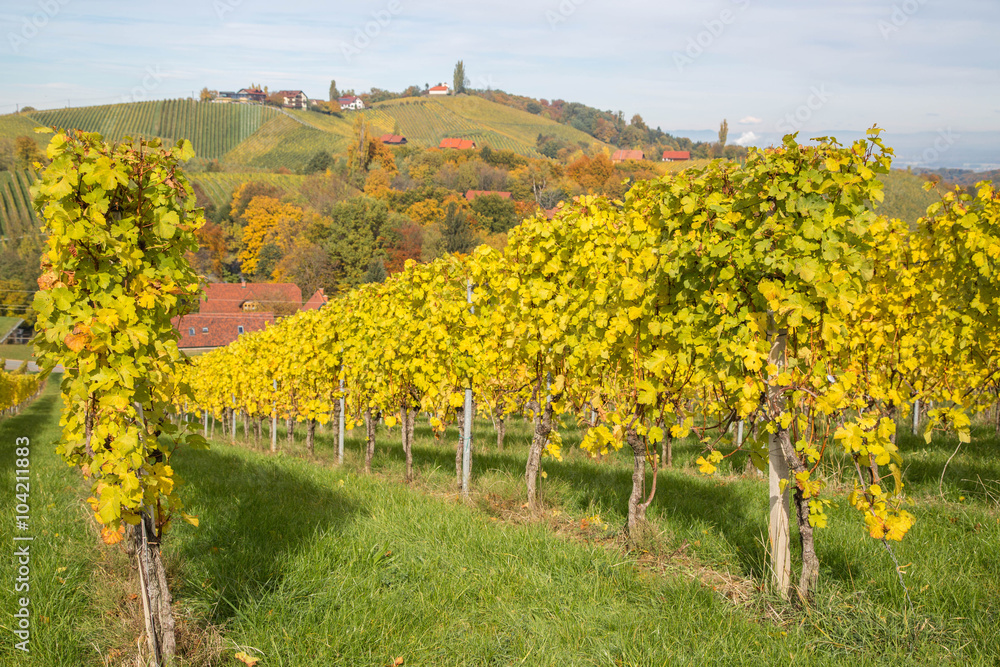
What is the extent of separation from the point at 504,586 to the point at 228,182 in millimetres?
95445

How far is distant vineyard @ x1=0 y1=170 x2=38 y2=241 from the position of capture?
6638 centimetres

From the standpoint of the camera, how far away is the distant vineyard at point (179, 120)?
115m

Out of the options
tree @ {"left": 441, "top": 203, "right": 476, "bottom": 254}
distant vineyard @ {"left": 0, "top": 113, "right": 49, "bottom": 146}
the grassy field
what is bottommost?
the grassy field

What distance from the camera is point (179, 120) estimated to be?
123812mm

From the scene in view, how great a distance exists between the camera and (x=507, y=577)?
426cm

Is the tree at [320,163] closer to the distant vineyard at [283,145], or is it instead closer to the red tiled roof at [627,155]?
the distant vineyard at [283,145]

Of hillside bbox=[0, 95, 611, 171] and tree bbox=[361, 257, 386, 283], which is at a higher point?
hillside bbox=[0, 95, 611, 171]

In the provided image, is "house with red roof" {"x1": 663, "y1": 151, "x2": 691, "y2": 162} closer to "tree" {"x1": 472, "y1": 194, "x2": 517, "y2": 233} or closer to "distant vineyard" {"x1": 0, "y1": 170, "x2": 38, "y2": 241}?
"tree" {"x1": 472, "y1": 194, "x2": 517, "y2": 233}

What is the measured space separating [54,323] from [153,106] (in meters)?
150

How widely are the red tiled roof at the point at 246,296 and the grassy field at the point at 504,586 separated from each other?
145 feet

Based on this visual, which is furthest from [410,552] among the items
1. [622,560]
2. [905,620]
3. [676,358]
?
[905,620]

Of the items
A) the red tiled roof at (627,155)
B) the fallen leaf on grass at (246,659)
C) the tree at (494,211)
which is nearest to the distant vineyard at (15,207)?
the tree at (494,211)

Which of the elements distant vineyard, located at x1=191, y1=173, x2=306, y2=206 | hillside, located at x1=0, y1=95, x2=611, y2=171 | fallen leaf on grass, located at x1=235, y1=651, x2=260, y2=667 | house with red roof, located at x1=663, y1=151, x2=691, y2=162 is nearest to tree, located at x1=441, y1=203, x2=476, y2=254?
distant vineyard, located at x1=191, y1=173, x2=306, y2=206

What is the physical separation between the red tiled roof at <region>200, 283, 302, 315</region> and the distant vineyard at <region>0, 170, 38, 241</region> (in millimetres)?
30589
